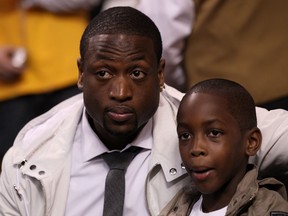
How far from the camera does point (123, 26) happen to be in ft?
10.8

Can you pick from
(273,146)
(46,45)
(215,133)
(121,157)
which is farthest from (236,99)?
(46,45)

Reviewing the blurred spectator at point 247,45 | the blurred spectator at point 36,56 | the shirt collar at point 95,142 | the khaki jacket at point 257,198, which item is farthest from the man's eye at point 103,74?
the blurred spectator at point 36,56

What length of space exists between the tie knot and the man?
19 millimetres

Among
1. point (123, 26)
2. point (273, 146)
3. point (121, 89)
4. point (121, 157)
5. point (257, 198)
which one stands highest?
point (123, 26)

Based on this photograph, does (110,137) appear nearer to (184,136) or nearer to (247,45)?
(184,136)

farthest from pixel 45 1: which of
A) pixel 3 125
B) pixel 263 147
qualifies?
pixel 263 147

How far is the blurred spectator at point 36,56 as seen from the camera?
14.3 feet

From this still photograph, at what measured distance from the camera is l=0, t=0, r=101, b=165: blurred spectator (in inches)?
171

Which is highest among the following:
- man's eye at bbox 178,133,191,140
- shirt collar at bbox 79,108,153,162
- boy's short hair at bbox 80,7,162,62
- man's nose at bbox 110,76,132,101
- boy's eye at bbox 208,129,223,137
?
boy's short hair at bbox 80,7,162,62

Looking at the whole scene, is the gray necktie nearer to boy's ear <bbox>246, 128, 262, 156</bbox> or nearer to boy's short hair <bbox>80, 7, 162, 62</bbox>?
boy's short hair <bbox>80, 7, 162, 62</bbox>

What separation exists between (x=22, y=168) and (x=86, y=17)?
1147mm

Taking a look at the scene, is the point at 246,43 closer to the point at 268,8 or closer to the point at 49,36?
the point at 268,8

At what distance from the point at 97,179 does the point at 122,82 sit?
395 mm

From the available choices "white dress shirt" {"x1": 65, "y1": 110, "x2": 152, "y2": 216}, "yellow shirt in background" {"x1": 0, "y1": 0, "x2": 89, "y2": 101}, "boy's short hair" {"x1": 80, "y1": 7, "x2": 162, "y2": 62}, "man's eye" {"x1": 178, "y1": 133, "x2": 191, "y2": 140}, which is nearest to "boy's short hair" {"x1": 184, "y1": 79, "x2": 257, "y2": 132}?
"man's eye" {"x1": 178, "y1": 133, "x2": 191, "y2": 140}
